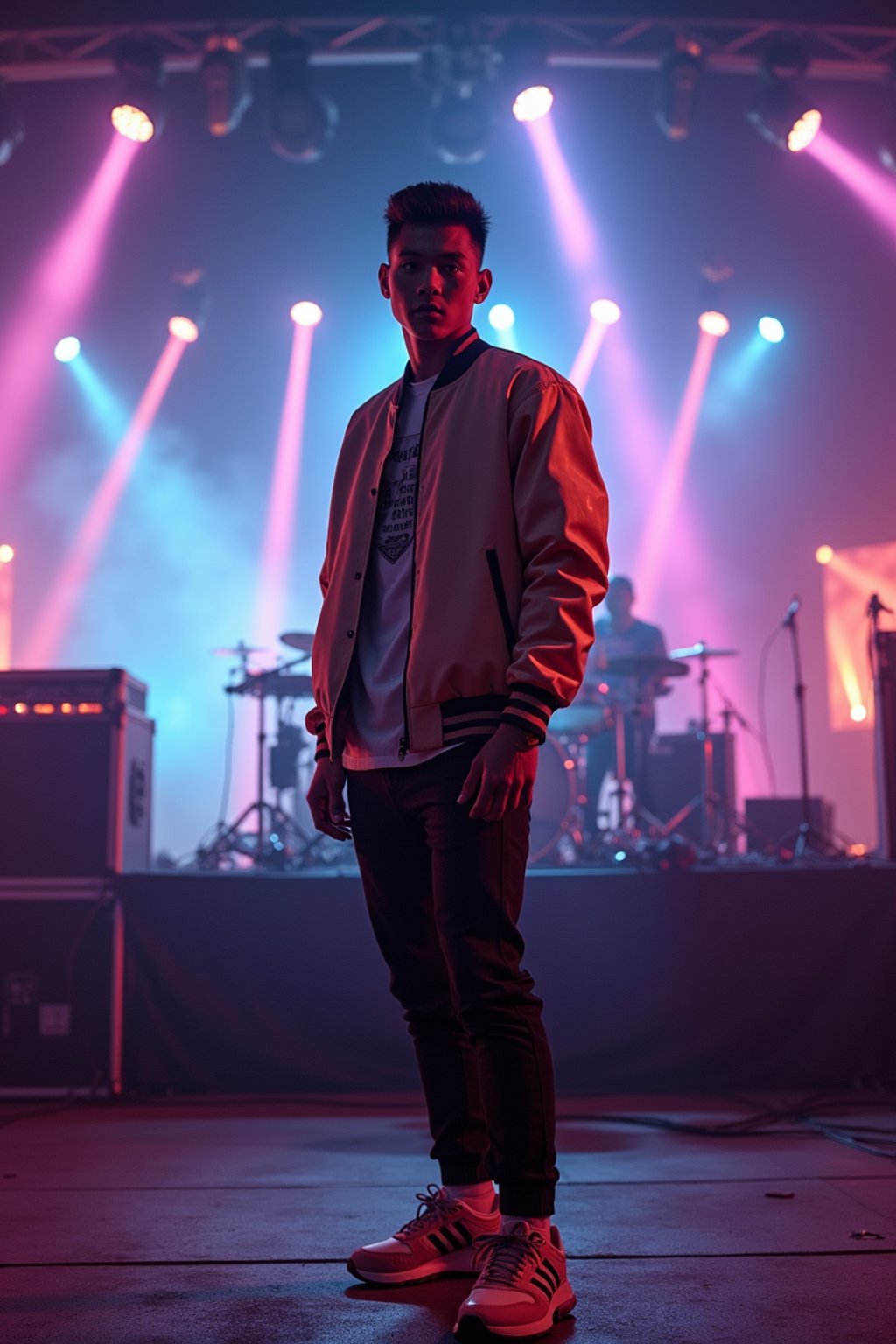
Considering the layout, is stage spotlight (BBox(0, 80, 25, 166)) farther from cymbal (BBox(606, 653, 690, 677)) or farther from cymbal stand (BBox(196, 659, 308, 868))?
cymbal (BBox(606, 653, 690, 677))

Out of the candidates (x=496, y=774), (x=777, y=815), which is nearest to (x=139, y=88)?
→ (x=777, y=815)

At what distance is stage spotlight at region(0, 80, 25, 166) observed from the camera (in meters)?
6.45

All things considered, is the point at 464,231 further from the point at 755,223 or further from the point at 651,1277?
the point at 755,223

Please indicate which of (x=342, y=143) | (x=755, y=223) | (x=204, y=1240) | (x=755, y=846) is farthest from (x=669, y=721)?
(x=204, y=1240)

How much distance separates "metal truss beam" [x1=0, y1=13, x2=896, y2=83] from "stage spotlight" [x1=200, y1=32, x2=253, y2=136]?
100 millimetres

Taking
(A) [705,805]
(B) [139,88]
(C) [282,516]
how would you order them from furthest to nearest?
(C) [282,516], (B) [139,88], (A) [705,805]

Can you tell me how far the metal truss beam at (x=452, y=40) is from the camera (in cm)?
642

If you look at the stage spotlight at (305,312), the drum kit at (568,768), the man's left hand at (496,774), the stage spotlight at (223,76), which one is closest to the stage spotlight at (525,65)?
the stage spotlight at (223,76)

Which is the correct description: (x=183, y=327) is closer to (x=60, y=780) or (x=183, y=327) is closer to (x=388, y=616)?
(x=60, y=780)

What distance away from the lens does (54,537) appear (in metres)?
8.85

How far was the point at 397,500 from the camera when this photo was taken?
6.18 ft

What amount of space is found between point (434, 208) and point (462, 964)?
1.14 metres

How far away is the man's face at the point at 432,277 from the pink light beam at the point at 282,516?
23.6ft

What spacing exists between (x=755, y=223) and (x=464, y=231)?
24.8 ft
